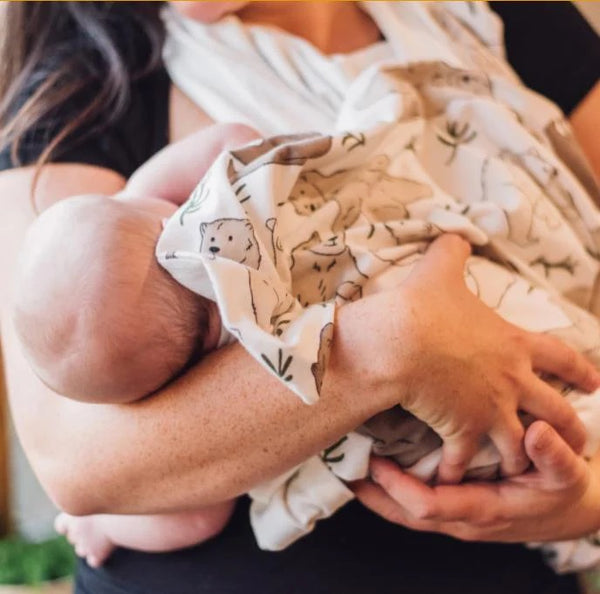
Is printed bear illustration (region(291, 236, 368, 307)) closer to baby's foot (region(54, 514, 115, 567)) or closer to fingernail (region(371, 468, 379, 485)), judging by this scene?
fingernail (region(371, 468, 379, 485))

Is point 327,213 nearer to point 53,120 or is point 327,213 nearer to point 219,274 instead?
point 219,274

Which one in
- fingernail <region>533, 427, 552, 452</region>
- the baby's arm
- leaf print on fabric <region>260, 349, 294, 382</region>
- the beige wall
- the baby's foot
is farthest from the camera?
the beige wall

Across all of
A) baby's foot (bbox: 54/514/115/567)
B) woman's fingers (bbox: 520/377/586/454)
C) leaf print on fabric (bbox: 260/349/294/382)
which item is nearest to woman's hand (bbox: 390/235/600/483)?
woman's fingers (bbox: 520/377/586/454)

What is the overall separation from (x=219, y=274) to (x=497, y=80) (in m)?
0.55

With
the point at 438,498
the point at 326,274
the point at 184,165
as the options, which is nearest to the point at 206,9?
the point at 184,165

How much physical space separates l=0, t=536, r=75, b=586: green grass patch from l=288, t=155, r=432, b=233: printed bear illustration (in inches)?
42.2

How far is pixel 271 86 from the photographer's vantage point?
39.2 inches

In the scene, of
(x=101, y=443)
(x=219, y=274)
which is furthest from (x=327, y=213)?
(x=101, y=443)

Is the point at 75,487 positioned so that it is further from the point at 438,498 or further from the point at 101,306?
the point at 438,498

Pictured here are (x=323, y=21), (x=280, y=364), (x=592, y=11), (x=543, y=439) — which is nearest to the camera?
(x=280, y=364)

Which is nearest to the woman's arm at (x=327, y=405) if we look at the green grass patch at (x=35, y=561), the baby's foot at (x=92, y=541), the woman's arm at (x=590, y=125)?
the baby's foot at (x=92, y=541)

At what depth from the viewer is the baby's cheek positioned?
3.27ft

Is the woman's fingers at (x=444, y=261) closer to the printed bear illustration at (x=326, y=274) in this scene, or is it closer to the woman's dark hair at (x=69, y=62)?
the printed bear illustration at (x=326, y=274)

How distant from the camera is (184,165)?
83cm
